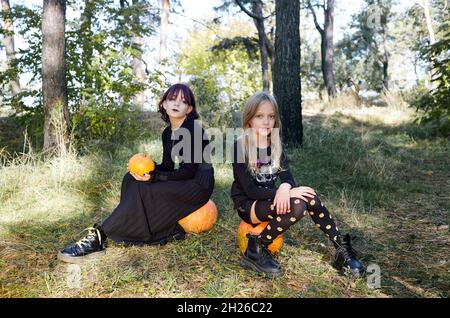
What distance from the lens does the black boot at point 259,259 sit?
269 centimetres

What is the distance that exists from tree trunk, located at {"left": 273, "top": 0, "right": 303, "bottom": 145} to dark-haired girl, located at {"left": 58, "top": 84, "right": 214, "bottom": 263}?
3371 millimetres

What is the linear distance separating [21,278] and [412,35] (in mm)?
41101

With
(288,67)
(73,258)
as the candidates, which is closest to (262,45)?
(288,67)

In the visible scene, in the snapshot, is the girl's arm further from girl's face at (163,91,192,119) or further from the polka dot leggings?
girl's face at (163,91,192,119)

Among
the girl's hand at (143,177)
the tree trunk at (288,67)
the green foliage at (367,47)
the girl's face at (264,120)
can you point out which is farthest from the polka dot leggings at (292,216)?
the green foliage at (367,47)

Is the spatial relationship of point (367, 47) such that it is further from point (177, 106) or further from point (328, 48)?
point (177, 106)

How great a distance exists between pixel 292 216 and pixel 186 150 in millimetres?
1076

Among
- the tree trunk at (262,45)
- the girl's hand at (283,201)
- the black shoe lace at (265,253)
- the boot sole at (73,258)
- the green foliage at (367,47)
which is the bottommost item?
the boot sole at (73,258)

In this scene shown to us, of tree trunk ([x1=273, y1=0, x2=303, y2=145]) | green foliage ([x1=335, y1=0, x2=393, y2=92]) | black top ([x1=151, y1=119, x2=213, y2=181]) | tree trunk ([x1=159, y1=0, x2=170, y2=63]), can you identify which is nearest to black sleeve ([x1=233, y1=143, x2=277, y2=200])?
black top ([x1=151, y1=119, x2=213, y2=181])

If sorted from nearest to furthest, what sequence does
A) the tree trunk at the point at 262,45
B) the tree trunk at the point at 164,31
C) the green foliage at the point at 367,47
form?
1. the tree trunk at the point at 262,45
2. the tree trunk at the point at 164,31
3. the green foliage at the point at 367,47

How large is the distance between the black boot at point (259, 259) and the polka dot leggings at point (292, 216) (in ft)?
0.20

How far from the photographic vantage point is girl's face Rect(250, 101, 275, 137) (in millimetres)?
2865

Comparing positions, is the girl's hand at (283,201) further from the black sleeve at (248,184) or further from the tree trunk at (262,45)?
the tree trunk at (262,45)
